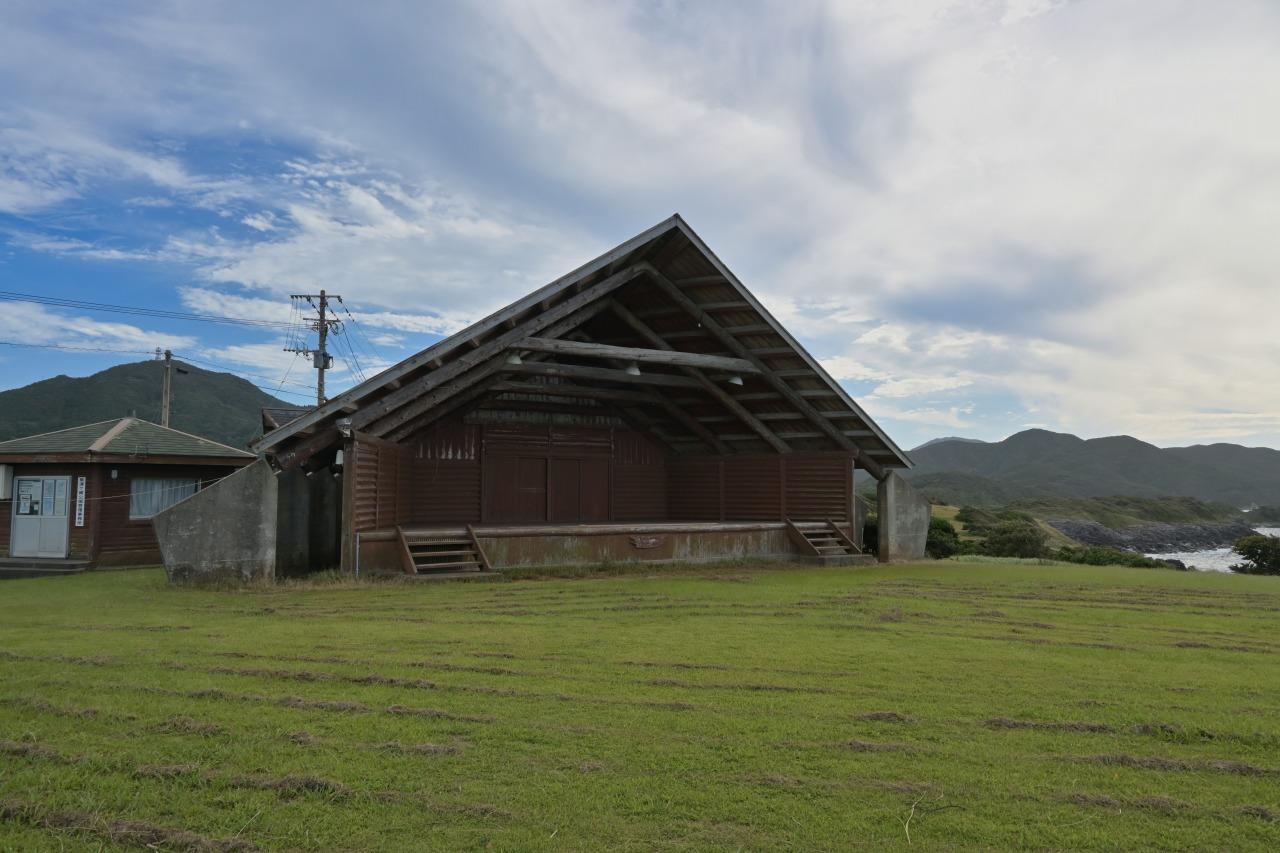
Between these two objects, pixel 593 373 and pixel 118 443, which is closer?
pixel 118 443

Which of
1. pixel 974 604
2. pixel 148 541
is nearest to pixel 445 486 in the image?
pixel 148 541

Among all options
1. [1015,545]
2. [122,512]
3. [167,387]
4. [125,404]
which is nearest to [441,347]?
[122,512]

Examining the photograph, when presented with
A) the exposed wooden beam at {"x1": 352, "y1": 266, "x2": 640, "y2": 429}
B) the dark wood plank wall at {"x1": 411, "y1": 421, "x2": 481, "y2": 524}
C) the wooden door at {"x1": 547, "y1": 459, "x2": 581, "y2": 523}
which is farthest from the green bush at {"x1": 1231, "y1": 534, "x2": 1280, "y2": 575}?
the dark wood plank wall at {"x1": 411, "y1": 421, "x2": 481, "y2": 524}

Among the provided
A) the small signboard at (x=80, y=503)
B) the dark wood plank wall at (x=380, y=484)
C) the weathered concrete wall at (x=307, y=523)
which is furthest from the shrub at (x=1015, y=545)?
the small signboard at (x=80, y=503)

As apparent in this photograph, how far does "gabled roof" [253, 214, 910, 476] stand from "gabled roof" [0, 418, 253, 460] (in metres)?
5.10

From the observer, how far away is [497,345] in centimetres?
1484

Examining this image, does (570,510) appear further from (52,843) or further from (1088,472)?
(1088,472)

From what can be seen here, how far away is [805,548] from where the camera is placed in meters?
18.8

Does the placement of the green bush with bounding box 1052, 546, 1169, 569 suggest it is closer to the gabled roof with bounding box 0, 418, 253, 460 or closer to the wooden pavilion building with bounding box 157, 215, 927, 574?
the wooden pavilion building with bounding box 157, 215, 927, 574

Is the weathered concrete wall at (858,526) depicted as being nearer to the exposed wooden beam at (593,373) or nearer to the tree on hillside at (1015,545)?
the exposed wooden beam at (593,373)

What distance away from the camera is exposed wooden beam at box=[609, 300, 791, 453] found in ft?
61.3

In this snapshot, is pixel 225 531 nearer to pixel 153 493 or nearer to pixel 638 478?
pixel 153 493

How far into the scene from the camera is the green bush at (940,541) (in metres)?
23.2

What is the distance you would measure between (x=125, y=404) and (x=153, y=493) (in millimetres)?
85640
